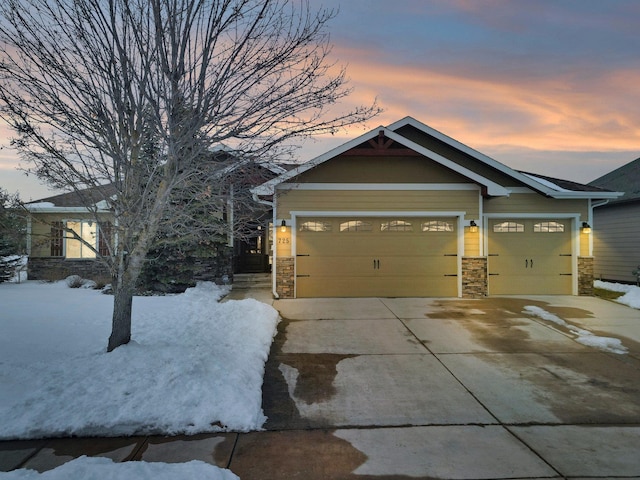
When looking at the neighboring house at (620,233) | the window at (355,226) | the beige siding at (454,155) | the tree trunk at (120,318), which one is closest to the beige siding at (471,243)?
the beige siding at (454,155)

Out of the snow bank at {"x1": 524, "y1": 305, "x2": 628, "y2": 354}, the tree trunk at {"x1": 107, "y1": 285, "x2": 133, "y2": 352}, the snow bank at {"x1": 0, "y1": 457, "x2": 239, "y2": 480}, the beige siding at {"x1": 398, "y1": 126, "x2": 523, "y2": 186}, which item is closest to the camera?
the snow bank at {"x1": 0, "y1": 457, "x2": 239, "y2": 480}

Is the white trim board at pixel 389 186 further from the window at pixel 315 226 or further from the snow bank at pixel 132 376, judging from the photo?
the snow bank at pixel 132 376

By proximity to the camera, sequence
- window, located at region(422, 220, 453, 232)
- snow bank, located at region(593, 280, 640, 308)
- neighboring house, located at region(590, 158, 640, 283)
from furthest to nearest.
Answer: neighboring house, located at region(590, 158, 640, 283) → window, located at region(422, 220, 453, 232) → snow bank, located at region(593, 280, 640, 308)

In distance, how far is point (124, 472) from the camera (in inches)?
106

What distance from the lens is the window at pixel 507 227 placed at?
1184 cm

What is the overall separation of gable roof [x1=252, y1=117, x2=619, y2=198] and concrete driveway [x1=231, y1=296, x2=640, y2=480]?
386 centimetres

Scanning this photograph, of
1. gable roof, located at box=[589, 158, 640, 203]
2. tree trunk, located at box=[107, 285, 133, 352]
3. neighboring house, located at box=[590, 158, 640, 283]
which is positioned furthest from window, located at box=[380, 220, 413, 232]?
gable roof, located at box=[589, 158, 640, 203]

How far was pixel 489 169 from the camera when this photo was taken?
12180 mm

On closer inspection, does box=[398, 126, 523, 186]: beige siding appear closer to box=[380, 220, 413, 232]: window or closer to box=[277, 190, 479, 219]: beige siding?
box=[277, 190, 479, 219]: beige siding

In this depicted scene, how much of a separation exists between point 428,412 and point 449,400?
0.44 metres

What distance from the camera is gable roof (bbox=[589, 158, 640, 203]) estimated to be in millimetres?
14545

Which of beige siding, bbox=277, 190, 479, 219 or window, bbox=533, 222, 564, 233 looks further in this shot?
window, bbox=533, 222, 564, 233

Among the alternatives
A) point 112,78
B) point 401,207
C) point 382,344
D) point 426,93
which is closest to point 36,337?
point 112,78

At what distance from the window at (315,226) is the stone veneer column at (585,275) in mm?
7422
